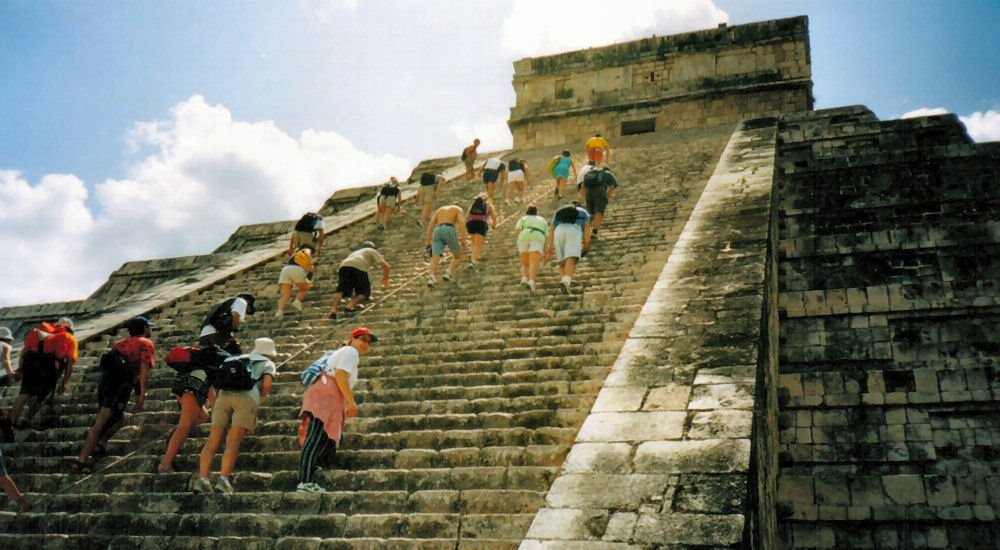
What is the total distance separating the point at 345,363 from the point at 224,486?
1.19 metres

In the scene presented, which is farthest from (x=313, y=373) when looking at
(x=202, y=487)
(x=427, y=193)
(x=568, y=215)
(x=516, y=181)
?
(x=516, y=181)

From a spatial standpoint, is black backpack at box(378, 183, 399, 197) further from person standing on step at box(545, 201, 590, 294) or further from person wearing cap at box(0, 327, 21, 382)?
person wearing cap at box(0, 327, 21, 382)

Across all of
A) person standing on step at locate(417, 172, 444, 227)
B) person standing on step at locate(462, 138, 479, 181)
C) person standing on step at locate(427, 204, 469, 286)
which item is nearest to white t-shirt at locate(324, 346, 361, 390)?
person standing on step at locate(427, 204, 469, 286)

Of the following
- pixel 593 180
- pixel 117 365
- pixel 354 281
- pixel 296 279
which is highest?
pixel 593 180

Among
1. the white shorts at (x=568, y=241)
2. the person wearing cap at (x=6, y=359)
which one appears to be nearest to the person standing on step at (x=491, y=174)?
the white shorts at (x=568, y=241)

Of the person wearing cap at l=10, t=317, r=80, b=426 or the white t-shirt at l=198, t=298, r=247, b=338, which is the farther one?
the person wearing cap at l=10, t=317, r=80, b=426

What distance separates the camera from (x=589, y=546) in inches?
136

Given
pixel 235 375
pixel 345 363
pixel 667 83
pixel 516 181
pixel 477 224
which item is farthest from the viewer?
pixel 667 83

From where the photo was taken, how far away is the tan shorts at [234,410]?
533 centimetres

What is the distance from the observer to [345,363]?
17.1 ft

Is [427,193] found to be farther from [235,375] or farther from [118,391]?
[235,375]

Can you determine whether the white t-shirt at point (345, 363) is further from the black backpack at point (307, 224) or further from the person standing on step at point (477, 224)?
the black backpack at point (307, 224)

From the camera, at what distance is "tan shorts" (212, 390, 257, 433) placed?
5.33 m

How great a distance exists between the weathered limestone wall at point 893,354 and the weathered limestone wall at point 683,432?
192cm
